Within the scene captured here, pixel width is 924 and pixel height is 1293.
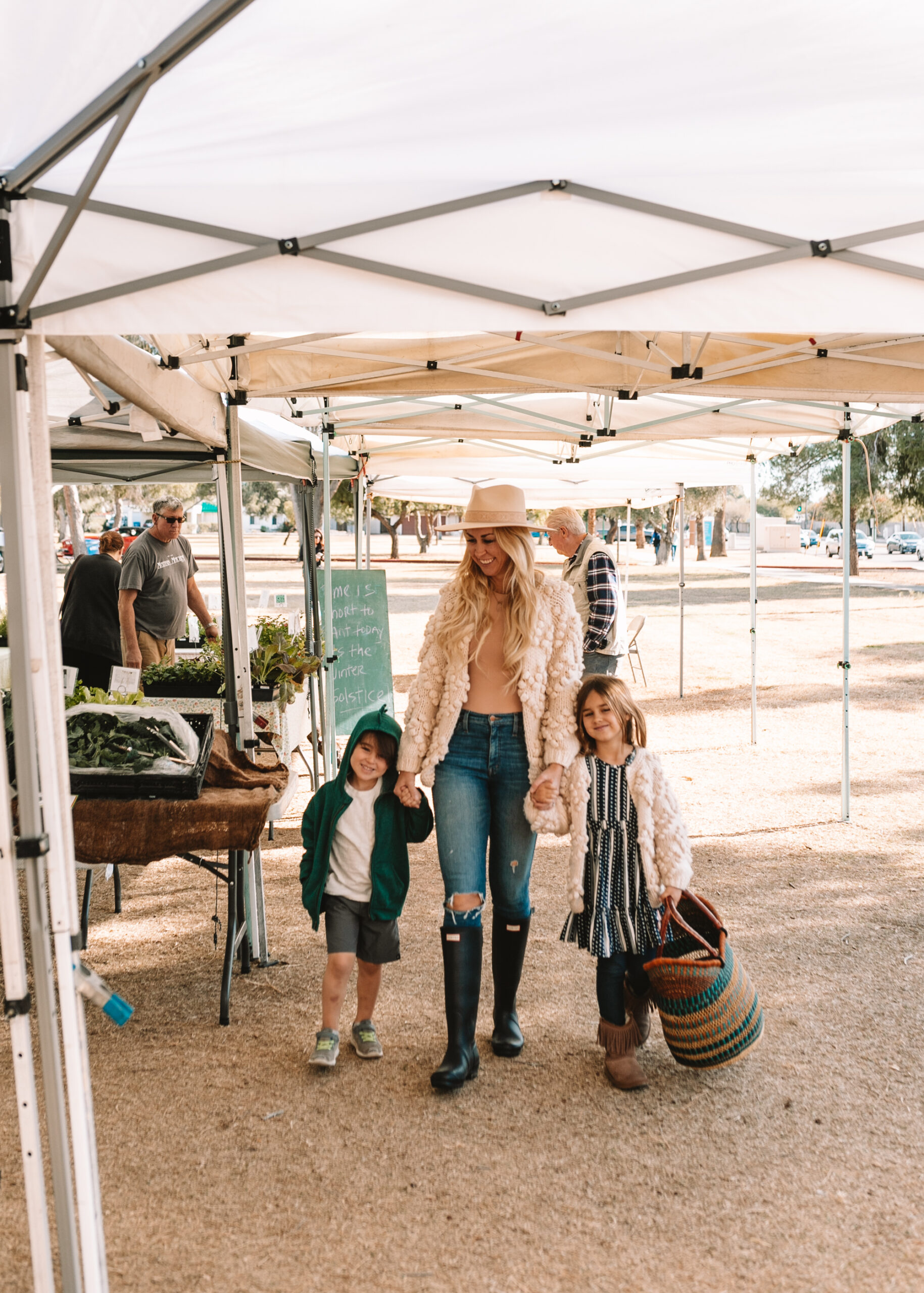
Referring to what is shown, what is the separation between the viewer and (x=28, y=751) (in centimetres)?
218

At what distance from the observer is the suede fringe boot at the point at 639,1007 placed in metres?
3.35

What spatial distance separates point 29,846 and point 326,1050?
1.52m

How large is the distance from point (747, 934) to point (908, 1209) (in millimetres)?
1887

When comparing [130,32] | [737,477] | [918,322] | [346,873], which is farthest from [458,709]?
[737,477]

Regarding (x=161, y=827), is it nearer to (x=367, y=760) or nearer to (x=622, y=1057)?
(x=367, y=760)

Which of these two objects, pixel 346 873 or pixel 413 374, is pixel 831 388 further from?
pixel 346 873

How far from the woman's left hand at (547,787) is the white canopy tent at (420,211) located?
1309 millimetres

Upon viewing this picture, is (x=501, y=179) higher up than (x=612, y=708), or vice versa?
(x=501, y=179)

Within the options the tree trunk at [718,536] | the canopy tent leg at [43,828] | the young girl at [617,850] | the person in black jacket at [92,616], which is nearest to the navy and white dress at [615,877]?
the young girl at [617,850]

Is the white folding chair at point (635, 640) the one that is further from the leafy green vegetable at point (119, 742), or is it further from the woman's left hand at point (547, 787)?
the woman's left hand at point (547, 787)

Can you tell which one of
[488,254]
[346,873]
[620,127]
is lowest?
[346,873]

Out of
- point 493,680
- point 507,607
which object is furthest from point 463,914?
point 507,607

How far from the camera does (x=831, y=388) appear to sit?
468 centimetres

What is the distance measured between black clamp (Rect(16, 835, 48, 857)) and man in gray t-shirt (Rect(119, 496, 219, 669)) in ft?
13.0
